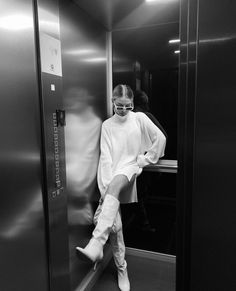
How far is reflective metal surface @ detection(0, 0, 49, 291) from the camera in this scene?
3.22 ft

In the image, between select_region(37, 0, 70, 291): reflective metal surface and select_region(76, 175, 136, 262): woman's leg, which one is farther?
select_region(76, 175, 136, 262): woman's leg

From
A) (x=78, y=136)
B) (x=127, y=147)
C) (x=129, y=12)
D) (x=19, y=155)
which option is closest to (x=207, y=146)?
(x=19, y=155)

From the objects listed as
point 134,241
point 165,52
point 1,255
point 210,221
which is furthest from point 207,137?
point 134,241

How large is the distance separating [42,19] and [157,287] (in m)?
1.96

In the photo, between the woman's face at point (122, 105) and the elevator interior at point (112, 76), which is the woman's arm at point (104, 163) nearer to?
the elevator interior at point (112, 76)

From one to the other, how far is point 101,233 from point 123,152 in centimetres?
64

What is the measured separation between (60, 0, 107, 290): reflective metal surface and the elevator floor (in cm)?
23

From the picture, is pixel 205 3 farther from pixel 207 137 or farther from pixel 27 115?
pixel 27 115

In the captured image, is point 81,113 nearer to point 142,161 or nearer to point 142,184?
point 142,161

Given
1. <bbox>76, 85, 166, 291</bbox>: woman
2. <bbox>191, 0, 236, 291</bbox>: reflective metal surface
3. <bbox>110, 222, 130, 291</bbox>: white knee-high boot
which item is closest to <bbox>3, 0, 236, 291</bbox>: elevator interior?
<bbox>191, 0, 236, 291</bbox>: reflective metal surface

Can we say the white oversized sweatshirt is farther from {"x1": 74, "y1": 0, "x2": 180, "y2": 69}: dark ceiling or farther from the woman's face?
{"x1": 74, "y1": 0, "x2": 180, "y2": 69}: dark ceiling

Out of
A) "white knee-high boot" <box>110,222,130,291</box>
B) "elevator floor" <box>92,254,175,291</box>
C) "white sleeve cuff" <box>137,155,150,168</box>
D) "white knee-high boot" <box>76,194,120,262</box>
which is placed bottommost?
"elevator floor" <box>92,254,175,291</box>

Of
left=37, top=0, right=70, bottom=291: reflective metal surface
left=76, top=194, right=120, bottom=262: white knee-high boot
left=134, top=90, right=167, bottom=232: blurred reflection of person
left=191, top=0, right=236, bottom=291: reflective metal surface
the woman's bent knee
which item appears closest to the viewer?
left=191, top=0, right=236, bottom=291: reflective metal surface

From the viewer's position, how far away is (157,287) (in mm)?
1854
